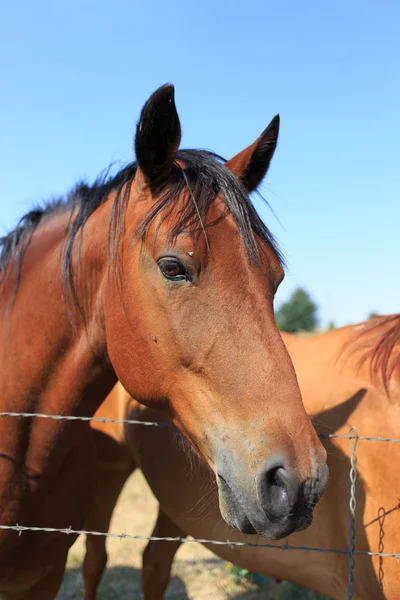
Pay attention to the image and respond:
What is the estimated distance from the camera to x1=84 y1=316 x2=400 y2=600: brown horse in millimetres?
2396

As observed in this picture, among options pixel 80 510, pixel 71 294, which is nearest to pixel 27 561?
pixel 80 510

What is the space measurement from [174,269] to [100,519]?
3022 millimetres

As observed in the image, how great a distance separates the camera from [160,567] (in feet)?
12.7

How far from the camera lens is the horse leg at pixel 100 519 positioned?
12.8 ft

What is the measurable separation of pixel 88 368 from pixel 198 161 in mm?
1022

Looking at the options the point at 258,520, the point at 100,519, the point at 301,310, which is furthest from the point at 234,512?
the point at 301,310

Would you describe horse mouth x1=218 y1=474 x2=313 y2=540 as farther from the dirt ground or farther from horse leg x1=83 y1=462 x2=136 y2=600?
the dirt ground

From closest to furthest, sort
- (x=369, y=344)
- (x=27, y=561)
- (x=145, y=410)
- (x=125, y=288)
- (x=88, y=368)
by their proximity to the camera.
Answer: (x=125, y=288) < (x=88, y=368) < (x=27, y=561) < (x=369, y=344) < (x=145, y=410)

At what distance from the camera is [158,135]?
180 centimetres

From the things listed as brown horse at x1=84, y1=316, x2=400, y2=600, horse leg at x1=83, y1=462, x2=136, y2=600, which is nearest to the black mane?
brown horse at x1=84, y1=316, x2=400, y2=600

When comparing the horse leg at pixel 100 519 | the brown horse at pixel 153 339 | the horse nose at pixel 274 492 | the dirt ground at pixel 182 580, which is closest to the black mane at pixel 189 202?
the brown horse at pixel 153 339

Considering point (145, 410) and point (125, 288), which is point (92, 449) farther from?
point (125, 288)

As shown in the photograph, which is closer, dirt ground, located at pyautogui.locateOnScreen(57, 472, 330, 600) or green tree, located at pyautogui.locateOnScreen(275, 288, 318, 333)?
dirt ground, located at pyautogui.locateOnScreen(57, 472, 330, 600)

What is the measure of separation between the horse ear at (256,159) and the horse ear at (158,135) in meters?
0.35
